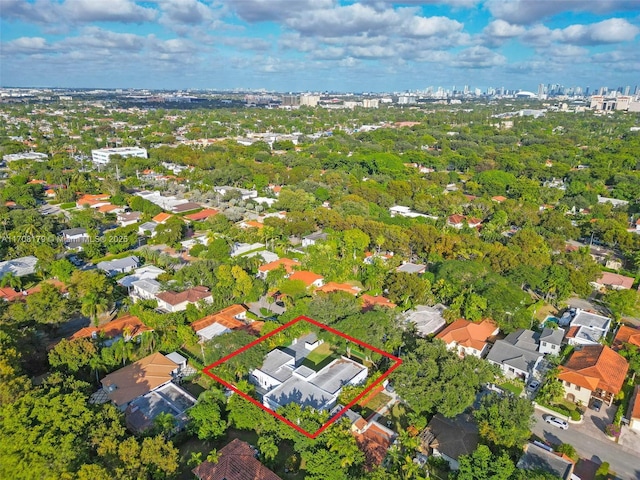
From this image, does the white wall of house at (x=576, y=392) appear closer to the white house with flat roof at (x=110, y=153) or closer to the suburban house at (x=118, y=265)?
the suburban house at (x=118, y=265)

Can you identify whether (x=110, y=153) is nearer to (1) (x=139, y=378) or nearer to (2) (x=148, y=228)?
(2) (x=148, y=228)

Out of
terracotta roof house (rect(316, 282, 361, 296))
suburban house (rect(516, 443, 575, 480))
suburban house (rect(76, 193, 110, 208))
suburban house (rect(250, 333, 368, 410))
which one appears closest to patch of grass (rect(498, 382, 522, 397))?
suburban house (rect(516, 443, 575, 480))

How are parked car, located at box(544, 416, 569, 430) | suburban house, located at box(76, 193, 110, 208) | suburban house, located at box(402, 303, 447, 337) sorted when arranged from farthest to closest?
suburban house, located at box(76, 193, 110, 208), suburban house, located at box(402, 303, 447, 337), parked car, located at box(544, 416, 569, 430)

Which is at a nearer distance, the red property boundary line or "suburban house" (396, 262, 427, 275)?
the red property boundary line

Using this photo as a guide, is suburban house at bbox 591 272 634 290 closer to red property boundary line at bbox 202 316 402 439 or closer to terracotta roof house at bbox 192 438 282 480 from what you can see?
red property boundary line at bbox 202 316 402 439

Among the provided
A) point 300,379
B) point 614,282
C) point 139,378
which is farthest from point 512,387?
point 139,378

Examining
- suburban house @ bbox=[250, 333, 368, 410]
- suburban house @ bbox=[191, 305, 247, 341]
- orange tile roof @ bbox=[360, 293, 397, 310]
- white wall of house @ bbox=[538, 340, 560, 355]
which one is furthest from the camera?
orange tile roof @ bbox=[360, 293, 397, 310]

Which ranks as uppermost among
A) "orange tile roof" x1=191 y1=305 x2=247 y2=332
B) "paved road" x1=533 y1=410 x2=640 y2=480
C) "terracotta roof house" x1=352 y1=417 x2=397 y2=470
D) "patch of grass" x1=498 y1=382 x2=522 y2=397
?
"orange tile roof" x1=191 y1=305 x2=247 y2=332
